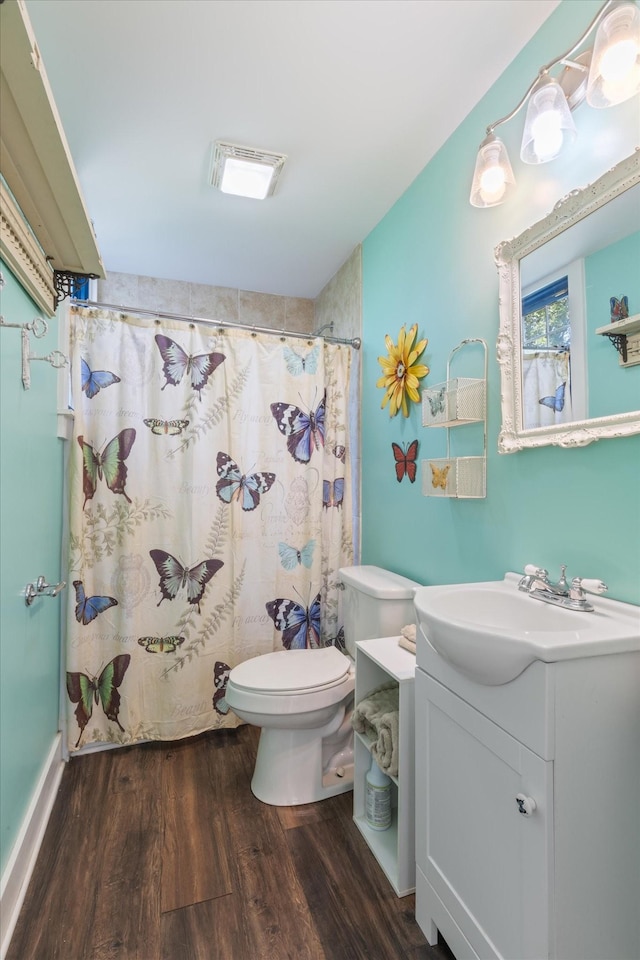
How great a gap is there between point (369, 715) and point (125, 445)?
58.1 inches

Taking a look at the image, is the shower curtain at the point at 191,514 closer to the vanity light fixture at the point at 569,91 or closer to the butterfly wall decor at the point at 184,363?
the butterfly wall decor at the point at 184,363

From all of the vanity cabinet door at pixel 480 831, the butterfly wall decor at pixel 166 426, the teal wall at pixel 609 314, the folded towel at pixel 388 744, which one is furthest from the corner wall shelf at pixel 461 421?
the butterfly wall decor at pixel 166 426

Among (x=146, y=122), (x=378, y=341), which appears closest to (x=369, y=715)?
(x=378, y=341)

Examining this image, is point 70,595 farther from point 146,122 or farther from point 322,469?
point 146,122

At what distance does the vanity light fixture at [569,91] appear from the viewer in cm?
92

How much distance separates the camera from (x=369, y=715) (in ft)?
4.72

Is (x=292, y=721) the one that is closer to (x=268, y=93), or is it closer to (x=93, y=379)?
A: (x=93, y=379)

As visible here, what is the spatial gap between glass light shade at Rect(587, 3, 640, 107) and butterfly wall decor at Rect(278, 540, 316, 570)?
186 centimetres

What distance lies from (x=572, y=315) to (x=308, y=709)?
1.49 m

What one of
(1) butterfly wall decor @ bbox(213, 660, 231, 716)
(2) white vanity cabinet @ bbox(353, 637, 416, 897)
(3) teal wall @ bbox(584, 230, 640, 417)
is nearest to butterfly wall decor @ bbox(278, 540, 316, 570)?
(1) butterfly wall decor @ bbox(213, 660, 231, 716)

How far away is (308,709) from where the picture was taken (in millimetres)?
1624

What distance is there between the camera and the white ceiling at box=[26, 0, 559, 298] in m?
1.23

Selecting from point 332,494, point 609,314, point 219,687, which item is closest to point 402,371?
point 332,494

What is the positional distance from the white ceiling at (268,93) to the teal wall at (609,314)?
0.76 meters
